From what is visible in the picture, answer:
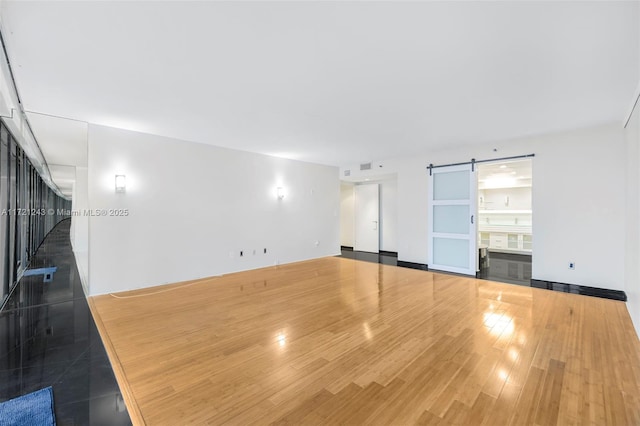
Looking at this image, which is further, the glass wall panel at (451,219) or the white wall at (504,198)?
the white wall at (504,198)

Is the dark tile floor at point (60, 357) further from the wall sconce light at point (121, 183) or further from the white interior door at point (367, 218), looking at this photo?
the white interior door at point (367, 218)

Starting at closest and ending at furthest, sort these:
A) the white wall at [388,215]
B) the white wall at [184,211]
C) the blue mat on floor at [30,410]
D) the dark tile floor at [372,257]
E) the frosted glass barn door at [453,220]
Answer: the blue mat on floor at [30,410], the white wall at [184,211], the frosted glass barn door at [453,220], the dark tile floor at [372,257], the white wall at [388,215]

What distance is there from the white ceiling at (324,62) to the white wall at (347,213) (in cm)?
534

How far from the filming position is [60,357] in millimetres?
2504

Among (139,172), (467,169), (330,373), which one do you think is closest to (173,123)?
(139,172)

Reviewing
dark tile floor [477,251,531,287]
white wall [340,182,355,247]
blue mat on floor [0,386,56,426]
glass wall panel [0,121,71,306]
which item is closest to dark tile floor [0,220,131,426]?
blue mat on floor [0,386,56,426]

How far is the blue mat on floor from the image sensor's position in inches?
68.0

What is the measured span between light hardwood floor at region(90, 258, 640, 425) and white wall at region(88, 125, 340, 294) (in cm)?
69

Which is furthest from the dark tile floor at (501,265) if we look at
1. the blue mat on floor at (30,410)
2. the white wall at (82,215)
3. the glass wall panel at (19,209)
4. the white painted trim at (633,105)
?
the glass wall panel at (19,209)

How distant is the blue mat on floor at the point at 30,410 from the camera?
5.66 ft

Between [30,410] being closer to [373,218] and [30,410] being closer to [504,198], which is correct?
[373,218]

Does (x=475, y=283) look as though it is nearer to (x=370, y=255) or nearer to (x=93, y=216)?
(x=370, y=255)

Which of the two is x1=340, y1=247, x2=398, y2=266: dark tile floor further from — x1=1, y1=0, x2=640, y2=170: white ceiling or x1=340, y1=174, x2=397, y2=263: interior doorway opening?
x1=1, y1=0, x2=640, y2=170: white ceiling

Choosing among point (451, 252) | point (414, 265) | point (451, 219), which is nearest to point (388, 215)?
point (414, 265)
